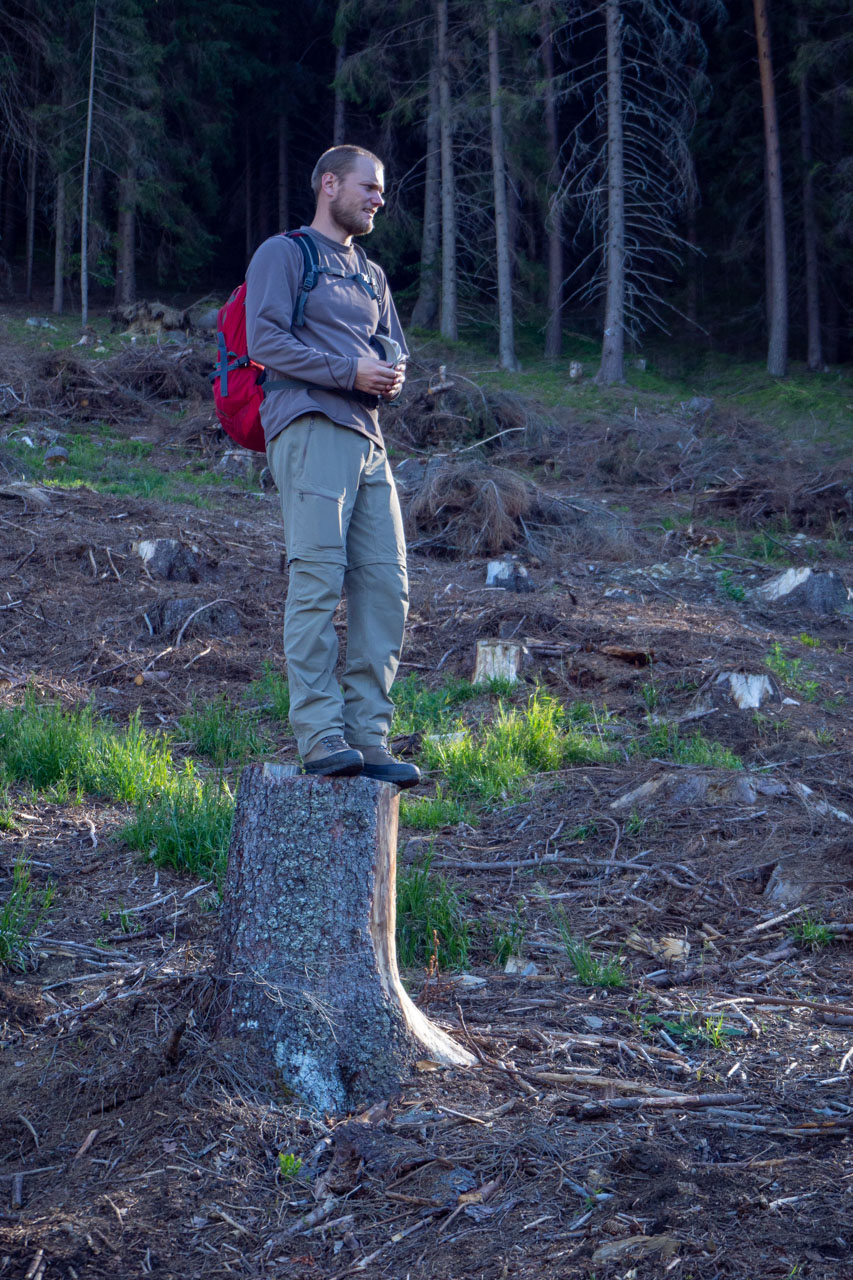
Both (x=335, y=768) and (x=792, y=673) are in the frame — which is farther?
(x=792, y=673)

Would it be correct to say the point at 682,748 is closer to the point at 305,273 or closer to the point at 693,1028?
the point at 693,1028

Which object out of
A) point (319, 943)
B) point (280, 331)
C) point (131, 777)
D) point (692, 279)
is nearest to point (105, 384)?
point (131, 777)

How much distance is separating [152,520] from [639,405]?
40.4 ft

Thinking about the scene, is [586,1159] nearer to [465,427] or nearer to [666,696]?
[666,696]

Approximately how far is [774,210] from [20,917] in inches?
944

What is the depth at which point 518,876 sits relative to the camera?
473cm

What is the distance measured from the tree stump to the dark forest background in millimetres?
20637

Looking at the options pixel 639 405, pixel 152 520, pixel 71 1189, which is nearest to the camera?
pixel 71 1189

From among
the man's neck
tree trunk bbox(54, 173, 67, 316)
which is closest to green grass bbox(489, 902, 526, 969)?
the man's neck

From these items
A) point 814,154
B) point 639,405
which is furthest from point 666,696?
point 814,154

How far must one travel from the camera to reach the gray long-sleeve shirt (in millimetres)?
3355

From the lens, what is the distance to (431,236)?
87.1 ft

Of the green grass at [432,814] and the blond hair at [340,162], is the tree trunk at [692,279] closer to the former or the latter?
the green grass at [432,814]

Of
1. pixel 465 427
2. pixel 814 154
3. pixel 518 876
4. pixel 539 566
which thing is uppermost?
pixel 814 154
